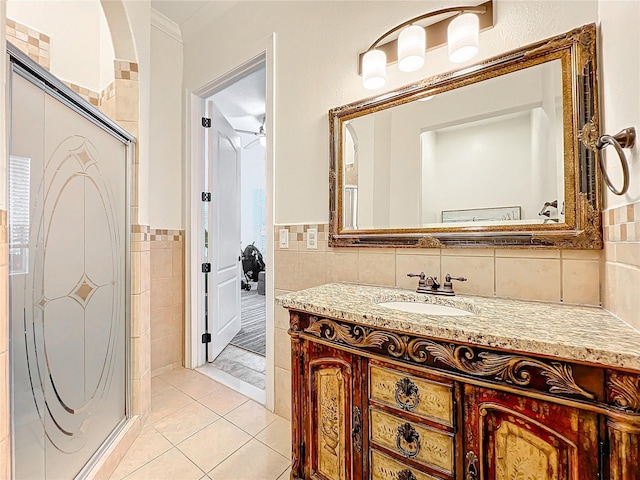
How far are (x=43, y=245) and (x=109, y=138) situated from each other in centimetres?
70

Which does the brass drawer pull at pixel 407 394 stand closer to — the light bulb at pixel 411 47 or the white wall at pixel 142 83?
the light bulb at pixel 411 47

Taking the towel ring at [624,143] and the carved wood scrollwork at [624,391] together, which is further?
the towel ring at [624,143]

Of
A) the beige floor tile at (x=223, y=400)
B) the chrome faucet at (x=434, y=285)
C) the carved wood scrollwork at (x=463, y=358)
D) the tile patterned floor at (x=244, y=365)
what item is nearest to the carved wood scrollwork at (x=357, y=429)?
the carved wood scrollwork at (x=463, y=358)

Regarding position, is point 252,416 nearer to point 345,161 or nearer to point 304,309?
point 304,309

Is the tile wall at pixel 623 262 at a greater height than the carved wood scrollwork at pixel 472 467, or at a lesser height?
greater

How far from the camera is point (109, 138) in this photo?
1505 millimetres

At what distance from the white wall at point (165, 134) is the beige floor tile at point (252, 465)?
1.78 m

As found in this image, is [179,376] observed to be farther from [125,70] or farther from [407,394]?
[125,70]

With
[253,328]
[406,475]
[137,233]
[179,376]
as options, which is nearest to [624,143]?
[406,475]

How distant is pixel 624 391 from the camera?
0.63 meters

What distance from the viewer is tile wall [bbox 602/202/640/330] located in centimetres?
75

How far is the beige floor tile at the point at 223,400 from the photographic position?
1.96 metres

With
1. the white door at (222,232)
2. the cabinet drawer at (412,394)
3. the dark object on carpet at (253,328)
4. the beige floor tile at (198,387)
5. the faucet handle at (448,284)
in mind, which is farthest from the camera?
the dark object on carpet at (253,328)

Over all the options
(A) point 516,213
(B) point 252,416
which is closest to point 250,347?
(B) point 252,416
